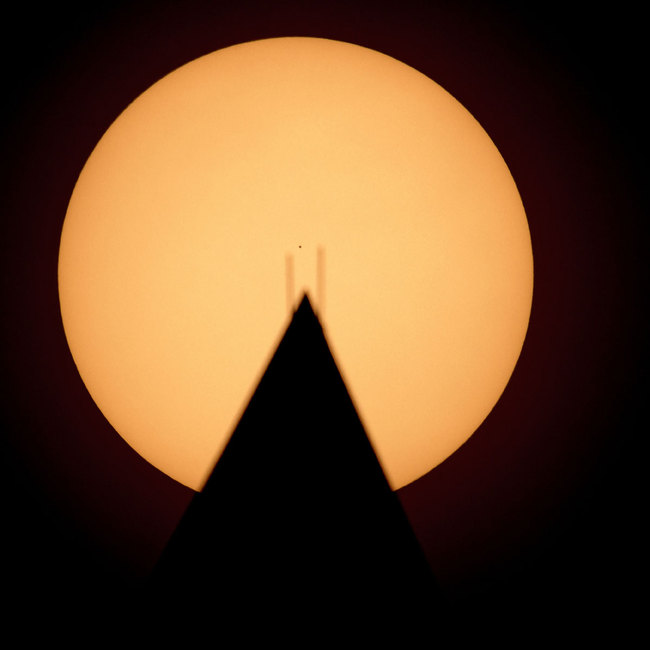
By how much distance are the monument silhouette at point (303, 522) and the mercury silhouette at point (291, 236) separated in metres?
0.08

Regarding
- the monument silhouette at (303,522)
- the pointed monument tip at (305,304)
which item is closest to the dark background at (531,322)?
the monument silhouette at (303,522)

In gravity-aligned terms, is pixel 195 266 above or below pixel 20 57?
below

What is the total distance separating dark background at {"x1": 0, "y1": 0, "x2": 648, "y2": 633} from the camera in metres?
1.05

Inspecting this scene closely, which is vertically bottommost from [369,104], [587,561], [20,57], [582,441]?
[587,561]

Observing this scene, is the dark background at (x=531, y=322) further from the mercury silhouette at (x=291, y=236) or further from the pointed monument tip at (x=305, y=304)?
the pointed monument tip at (x=305, y=304)

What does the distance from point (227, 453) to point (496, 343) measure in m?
0.51

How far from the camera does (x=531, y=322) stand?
110 centimetres

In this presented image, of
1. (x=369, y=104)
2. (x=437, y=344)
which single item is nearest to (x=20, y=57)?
(x=369, y=104)

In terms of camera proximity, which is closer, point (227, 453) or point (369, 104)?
point (369, 104)

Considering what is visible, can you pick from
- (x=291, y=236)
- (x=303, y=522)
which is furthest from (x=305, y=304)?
(x=303, y=522)

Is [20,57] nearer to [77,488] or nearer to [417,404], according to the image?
[77,488]

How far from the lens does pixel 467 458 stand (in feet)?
3.61

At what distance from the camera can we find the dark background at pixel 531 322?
3.45 feet

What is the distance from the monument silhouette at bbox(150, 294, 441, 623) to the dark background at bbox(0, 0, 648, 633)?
117 mm
